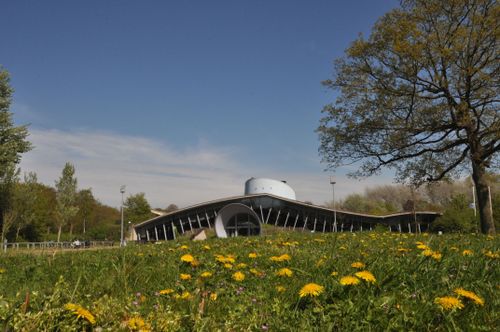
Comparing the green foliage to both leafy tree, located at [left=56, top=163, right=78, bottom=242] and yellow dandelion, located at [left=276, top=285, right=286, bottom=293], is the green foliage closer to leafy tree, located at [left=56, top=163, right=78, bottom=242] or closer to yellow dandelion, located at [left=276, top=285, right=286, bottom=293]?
yellow dandelion, located at [left=276, top=285, right=286, bottom=293]

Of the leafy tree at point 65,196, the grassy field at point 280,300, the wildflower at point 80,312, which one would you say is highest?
the leafy tree at point 65,196

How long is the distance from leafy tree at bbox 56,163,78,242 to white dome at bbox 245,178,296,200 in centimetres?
2595

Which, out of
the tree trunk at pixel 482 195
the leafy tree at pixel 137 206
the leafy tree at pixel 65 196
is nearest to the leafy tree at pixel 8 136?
the leafy tree at pixel 65 196

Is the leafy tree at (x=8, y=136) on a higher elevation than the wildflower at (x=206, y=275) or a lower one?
higher

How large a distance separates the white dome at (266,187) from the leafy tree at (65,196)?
1022 inches

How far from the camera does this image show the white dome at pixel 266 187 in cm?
6131

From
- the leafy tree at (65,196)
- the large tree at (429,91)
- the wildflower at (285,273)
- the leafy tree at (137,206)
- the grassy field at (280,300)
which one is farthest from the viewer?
the leafy tree at (137,206)

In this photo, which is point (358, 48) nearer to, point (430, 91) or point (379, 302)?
point (430, 91)

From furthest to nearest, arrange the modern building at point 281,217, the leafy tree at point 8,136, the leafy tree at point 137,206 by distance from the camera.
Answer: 1. the leafy tree at point 137,206
2. the modern building at point 281,217
3. the leafy tree at point 8,136

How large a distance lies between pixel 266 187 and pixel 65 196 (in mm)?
29350

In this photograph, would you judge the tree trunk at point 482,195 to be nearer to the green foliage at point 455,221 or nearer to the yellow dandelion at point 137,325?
the yellow dandelion at point 137,325

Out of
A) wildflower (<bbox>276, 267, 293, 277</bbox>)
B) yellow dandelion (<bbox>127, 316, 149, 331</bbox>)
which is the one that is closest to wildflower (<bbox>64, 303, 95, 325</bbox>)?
yellow dandelion (<bbox>127, 316, 149, 331</bbox>)

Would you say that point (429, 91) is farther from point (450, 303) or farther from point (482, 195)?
point (450, 303)

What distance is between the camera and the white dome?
6131cm
